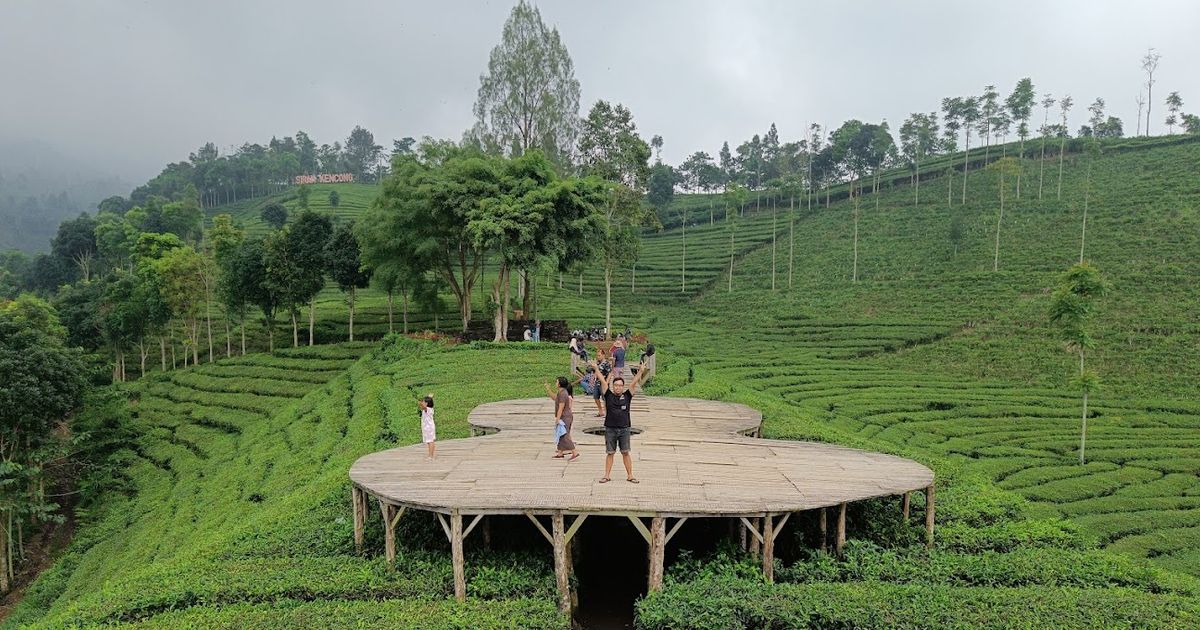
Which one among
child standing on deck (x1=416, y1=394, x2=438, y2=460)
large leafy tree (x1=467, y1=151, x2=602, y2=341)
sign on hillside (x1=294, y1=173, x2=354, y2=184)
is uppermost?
sign on hillside (x1=294, y1=173, x2=354, y2=184)

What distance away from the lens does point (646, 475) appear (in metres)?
11.1

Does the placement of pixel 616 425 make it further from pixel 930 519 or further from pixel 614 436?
pixel 930 519

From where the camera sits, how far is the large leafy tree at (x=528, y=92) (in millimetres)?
38344

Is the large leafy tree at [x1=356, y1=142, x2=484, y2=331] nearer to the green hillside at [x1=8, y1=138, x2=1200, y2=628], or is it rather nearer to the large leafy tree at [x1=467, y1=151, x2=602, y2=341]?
the large leafy tree at [x1=467, y1=151, x2=602, y2=341]

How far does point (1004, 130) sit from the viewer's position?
79188 mm

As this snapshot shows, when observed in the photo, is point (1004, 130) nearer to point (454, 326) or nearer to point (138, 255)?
point (454, 326)

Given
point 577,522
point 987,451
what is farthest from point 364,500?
point 987,451

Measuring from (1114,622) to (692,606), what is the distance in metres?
5.49

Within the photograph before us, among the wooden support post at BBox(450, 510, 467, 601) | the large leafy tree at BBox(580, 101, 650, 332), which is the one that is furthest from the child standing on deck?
the large leafy tree at BBox(580, 101, 650, 332)

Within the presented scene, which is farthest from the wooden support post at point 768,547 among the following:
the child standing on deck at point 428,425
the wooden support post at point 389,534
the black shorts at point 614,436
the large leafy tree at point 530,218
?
the large leafy tree at point 530,218

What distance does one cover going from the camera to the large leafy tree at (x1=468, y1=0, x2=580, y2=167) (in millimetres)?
38344

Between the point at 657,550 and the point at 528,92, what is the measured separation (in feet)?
112

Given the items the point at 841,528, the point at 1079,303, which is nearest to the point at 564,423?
the point at 841,528

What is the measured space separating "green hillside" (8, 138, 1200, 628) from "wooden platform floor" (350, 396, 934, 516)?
1118 millimetres
